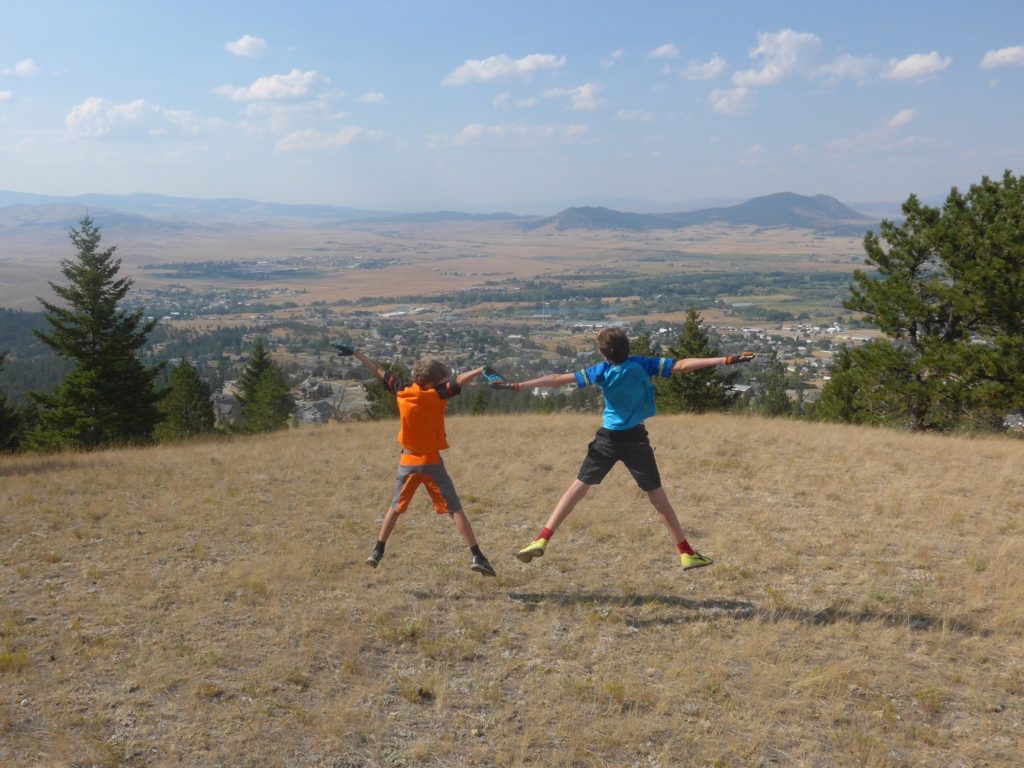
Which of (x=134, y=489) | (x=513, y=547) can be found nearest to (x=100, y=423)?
(x=134, y=489)

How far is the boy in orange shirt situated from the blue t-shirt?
3.84 ft

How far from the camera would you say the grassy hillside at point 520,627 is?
4098mm

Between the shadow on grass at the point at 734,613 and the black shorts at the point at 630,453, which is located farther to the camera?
the black shorts at the point at 630,453

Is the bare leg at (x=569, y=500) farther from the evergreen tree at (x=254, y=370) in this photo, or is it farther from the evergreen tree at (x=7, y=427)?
the evergreen tree at (x=254, y=370)

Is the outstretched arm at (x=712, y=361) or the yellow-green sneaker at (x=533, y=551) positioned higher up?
the outstretched arm at (x=712, y=361)

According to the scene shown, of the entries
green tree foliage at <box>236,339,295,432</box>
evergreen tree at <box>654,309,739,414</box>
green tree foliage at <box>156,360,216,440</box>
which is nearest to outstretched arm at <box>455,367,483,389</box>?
evergreen tree at <box>654,309,739,414</box>

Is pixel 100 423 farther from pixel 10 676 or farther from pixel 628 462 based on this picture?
pixel 628 462

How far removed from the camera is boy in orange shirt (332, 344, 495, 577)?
6.36 metres

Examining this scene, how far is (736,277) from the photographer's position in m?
159

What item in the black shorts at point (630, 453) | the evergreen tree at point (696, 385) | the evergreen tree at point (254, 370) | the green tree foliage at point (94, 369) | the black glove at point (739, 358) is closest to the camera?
the black glove at point (739, 358)

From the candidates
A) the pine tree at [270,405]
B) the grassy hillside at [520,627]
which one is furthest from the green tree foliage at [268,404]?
the grassy hillside at [520,627]

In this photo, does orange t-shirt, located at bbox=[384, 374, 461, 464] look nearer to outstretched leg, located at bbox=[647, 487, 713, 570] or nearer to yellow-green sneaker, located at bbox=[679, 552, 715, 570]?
outstretched leg, located at bbox=[647, 487, 713, 570]

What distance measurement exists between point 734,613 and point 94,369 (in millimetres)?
25174

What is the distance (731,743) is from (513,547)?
3.94 metres
